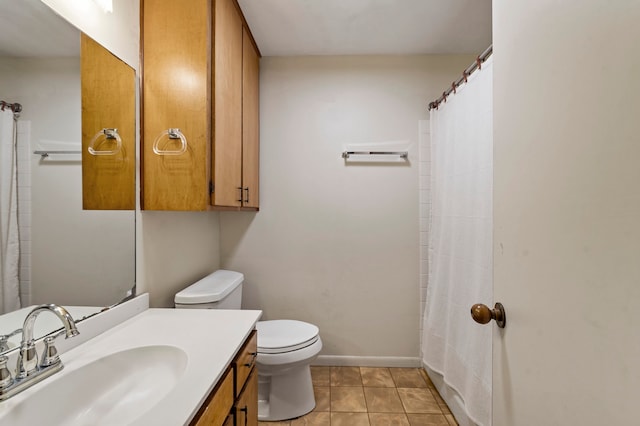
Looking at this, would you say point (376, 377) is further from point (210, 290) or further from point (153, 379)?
point (153, 379)

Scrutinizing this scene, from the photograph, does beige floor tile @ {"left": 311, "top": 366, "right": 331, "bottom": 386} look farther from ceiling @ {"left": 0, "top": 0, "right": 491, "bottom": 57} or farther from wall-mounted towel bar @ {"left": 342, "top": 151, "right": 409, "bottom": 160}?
ceiling @ {"left": 0, "top": 0, "right": 491, "bottom": 57}

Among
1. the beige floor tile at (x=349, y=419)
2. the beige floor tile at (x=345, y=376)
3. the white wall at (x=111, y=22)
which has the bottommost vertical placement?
the beige floor tile at (x=349, y=419)

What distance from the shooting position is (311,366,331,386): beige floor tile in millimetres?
2195

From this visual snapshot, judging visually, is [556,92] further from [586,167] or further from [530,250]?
[530,250]

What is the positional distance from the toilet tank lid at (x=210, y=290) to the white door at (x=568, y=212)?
1.32m

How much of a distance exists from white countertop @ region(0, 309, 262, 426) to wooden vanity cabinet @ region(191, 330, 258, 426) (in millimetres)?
53

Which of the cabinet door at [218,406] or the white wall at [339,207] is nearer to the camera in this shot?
the cabinet door at [218,406]

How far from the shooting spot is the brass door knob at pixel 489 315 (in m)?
0.77

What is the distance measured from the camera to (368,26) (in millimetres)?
2023

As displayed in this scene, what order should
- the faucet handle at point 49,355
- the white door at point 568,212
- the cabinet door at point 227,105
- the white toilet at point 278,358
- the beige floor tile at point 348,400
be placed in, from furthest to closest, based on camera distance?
the beige floor tile at point 348,400 → the white toilet at point 278,358 → the cabinet door at point 227,105 → the faucet handle at point 49,355 → the white door at point 568,212

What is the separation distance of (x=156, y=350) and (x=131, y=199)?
0.64m

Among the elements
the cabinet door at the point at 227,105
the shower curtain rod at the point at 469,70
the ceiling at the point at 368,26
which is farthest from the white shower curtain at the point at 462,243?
the cabinet door at the point at 227,105

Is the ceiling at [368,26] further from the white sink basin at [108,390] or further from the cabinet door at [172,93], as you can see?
the white sink basin at [108,390]

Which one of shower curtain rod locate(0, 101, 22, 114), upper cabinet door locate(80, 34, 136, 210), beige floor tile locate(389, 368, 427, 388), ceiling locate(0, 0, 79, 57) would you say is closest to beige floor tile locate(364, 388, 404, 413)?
beige floor tile locate(389, 368, 427, 388)
